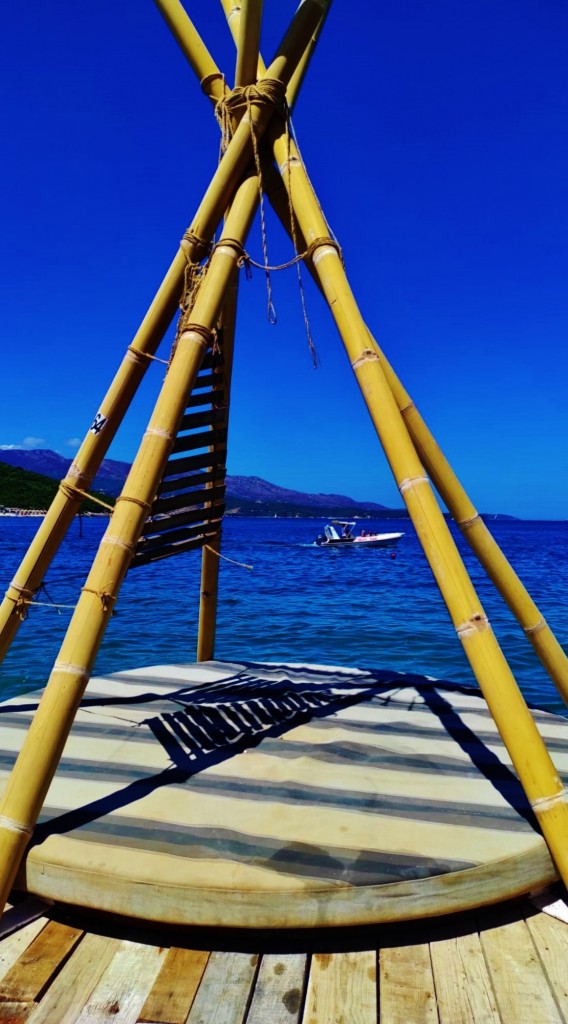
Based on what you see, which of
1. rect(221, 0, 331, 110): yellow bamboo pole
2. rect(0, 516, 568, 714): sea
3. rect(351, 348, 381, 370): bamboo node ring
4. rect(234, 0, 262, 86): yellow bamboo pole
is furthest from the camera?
rect(0, 516, 568, 714): sea

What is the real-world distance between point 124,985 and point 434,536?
2.86 meters

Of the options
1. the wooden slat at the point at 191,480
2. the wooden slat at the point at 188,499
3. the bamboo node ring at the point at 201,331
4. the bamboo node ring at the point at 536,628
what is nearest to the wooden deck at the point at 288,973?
the bamboo node ring at the point at 536,628

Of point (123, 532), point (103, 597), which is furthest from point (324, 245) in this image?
point (103, 597)

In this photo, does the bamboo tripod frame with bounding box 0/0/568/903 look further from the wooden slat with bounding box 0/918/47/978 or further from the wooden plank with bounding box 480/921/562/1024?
the wooden plank with bounding box 480/921/562/1024

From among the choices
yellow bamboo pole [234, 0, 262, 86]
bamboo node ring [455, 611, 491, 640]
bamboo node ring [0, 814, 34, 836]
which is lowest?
bamboo node ring [0, 814, 34, 836]

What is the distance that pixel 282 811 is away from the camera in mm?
3904

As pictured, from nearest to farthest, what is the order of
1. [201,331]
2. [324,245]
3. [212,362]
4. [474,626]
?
[474,626], [201,331], [324,245], [212,362]

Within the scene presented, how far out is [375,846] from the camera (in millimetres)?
3502

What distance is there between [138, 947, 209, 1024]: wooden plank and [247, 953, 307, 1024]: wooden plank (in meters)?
0.31

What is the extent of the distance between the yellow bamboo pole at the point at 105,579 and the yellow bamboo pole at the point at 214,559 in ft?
3.64

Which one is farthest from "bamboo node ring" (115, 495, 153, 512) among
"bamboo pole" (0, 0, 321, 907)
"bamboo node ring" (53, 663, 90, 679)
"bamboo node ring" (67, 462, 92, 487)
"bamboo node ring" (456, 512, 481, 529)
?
"bamboo node ring" (456, 512, 481, 529)

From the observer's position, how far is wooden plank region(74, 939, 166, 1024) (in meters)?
2.72

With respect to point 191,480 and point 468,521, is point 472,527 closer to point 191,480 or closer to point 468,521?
point 468,521

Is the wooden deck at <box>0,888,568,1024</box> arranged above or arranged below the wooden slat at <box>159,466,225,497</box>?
below
